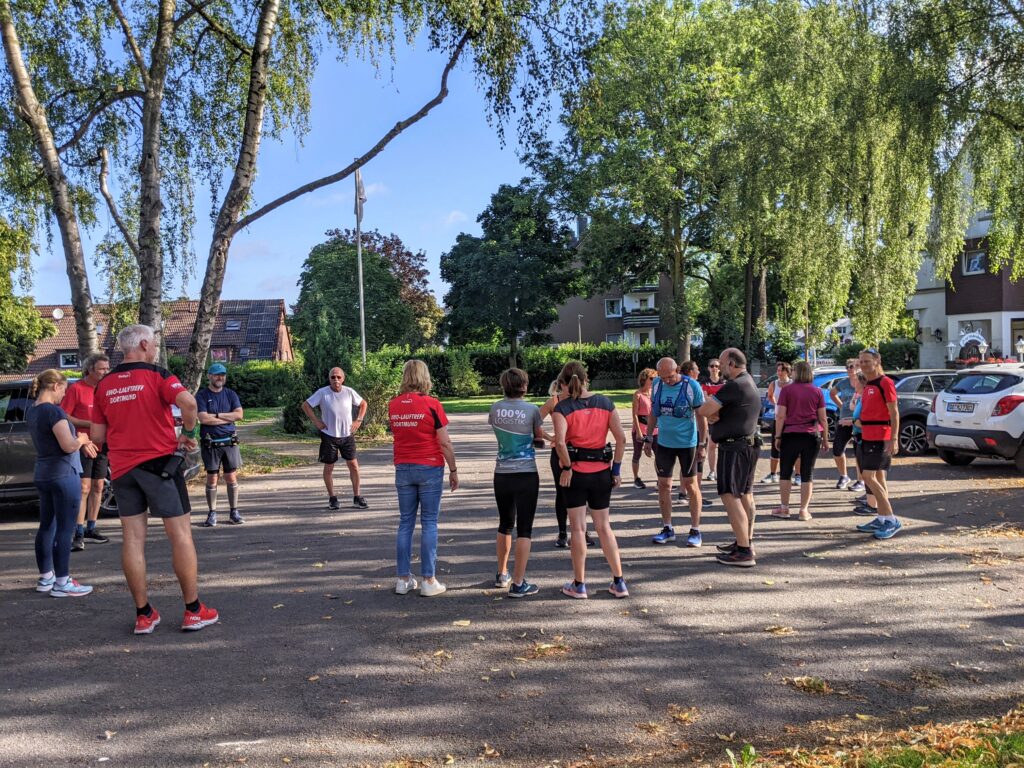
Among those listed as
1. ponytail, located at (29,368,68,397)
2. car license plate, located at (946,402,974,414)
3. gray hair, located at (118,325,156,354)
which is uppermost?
gray hair, located at (118,325,156,354)

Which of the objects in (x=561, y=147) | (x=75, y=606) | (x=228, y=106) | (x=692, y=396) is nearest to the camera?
(x=75, y=606)

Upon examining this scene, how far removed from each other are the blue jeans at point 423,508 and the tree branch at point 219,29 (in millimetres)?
10386

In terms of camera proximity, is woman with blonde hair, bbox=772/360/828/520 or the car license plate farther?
the car license plate

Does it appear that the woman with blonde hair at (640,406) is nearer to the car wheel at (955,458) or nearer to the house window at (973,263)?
the car wheel at (955,458)

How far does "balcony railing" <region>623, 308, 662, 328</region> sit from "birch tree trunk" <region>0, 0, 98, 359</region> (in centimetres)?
5605

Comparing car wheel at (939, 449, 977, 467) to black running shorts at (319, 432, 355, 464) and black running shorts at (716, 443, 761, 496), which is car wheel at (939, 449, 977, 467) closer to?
black running shorts at (716, 443, 761, 496)

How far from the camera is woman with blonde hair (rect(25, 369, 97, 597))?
667 centimetres

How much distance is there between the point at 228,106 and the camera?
54.0 feet

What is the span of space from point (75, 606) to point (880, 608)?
6155mm

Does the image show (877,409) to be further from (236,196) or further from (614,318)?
(614,318)

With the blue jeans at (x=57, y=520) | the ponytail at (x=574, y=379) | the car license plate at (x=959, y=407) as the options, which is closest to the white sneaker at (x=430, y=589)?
the ponytail at (x=574, y=379)

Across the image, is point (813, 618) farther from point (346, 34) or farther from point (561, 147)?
point (561, 147)

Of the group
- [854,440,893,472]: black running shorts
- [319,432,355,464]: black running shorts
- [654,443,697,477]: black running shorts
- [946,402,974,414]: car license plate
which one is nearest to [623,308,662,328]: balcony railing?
[946,402,974,414]: car license plate

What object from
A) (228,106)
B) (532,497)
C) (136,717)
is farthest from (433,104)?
(136,717)
